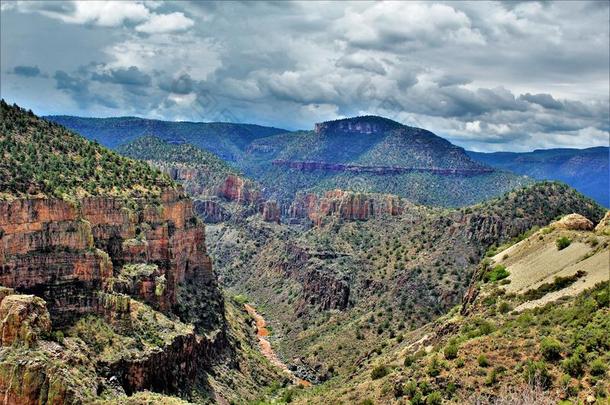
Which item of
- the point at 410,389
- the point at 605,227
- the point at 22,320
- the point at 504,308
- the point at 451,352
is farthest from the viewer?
the point at 605,227

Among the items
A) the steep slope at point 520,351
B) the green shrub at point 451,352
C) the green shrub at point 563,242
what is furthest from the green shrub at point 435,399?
the green shrub at point 563,242

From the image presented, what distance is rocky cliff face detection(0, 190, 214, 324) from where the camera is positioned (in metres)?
82.3

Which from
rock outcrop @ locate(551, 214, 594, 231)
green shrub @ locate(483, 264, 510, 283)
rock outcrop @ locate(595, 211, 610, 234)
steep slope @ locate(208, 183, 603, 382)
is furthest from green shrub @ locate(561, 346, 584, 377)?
steep slope @ locate(208, 183, 603, 382)

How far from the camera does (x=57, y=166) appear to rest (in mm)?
99188

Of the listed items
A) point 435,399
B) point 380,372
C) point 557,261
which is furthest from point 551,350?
point 557,261

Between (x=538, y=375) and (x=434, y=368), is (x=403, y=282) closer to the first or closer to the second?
(x=434, y=368)

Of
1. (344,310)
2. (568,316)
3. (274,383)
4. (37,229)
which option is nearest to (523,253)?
(568,316)

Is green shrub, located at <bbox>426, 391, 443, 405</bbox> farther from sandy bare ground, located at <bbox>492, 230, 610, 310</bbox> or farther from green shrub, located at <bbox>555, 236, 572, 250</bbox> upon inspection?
green shrub, located at <bbox>555, 236, 572, 250</bbox>

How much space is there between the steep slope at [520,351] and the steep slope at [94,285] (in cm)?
2269

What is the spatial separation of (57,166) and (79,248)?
53.7 ft

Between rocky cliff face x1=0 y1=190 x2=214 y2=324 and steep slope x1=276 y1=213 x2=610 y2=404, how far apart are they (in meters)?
30.9

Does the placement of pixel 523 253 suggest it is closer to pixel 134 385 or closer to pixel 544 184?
pixel 134 385

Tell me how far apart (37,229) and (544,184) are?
109 m

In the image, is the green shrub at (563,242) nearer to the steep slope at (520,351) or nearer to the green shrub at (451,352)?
the steep slope at (520,351)
